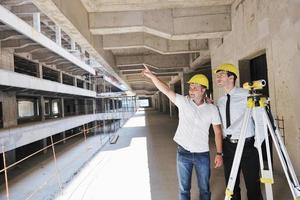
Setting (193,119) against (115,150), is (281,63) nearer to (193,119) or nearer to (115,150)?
(193,119)

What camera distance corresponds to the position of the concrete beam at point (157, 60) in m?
11.8

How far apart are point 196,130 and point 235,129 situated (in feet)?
1.25

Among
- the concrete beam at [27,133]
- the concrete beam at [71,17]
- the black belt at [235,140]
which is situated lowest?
the concrete beam at [27,133]

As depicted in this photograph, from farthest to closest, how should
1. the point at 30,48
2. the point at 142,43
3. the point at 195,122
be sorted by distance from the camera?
the point at 30,48
the point at 142,43
the point at 195,122

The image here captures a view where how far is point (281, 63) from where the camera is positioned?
4.20 meters

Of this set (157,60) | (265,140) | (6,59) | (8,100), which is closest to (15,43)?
(6,59)

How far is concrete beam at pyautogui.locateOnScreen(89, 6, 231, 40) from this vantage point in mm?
5934

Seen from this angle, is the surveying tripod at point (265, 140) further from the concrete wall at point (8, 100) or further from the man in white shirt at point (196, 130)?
the concrete wall at point (8, 100)

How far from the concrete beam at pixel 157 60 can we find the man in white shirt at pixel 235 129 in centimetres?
927

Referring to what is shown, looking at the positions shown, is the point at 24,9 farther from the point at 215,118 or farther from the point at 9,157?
the point at 215,118

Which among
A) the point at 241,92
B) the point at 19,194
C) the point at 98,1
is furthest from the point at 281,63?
the point at 19,194

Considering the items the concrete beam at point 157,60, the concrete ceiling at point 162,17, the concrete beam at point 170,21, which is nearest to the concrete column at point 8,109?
the concrete beam at point 157,60

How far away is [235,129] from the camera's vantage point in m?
2.61

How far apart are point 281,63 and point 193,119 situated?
241 centimetres
